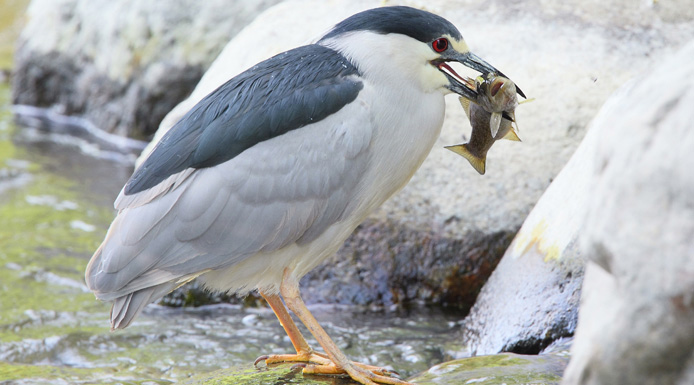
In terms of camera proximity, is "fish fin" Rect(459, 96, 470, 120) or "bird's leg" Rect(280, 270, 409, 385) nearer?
"bird's leg" Rect(280, 270, 409, 385)

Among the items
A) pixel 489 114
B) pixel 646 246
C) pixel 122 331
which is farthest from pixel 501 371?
pixel 122 331

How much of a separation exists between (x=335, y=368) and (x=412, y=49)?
4.87 feet

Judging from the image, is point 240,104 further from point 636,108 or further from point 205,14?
→ point 205,14

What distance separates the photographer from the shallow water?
4.47 metres

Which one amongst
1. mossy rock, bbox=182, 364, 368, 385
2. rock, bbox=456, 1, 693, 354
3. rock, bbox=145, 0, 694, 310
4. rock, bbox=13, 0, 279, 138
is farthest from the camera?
rock, bbox=13, 0, 279, 138

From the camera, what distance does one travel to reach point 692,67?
1.95 m

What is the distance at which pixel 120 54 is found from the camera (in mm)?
9047

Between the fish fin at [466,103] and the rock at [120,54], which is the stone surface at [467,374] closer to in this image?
the fish fin at [466,103]

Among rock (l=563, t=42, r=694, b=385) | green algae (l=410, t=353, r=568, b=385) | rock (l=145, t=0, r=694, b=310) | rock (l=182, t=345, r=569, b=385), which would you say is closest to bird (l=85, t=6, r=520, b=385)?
rock (l=182, t=345, r=569, b=385)

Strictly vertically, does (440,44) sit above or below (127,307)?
above

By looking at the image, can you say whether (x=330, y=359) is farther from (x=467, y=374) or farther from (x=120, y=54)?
(x=120, y=54)

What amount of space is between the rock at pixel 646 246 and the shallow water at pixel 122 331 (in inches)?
102

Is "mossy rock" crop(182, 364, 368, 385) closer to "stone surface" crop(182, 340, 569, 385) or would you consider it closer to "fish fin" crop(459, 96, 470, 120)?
"stone surface" crop(182, 340, 569, 385)

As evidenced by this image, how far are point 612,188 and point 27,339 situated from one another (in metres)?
4.00
